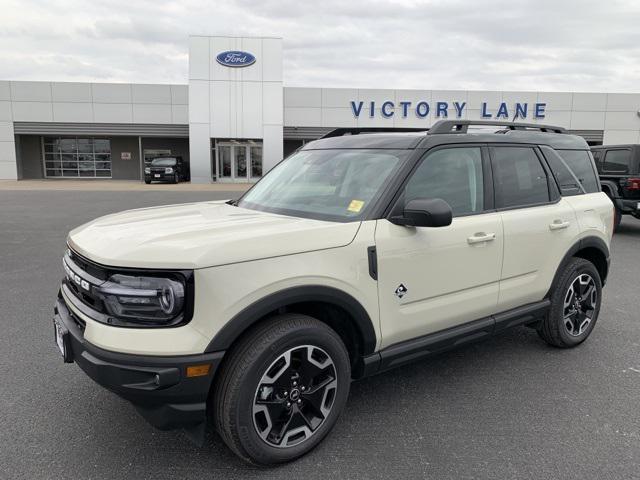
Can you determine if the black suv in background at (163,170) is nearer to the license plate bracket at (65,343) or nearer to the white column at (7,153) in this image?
the white column at (7,153)

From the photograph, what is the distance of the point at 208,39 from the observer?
29156mm

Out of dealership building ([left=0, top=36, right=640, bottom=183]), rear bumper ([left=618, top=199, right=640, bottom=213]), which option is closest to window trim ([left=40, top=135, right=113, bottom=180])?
dealership building ([left=0, top=36, right=640, bottom=183])

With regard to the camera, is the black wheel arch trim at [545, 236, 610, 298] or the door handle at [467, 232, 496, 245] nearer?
the door handle at [467, 232, 496, 245]

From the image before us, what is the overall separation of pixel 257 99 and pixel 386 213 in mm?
28473

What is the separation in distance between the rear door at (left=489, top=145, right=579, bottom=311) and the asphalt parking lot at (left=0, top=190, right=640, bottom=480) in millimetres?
660

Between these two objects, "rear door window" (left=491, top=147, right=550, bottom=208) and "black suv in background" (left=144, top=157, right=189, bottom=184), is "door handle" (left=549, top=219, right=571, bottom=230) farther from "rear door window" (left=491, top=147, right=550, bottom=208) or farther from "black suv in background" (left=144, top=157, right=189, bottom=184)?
"black suv in background" (left=144, top=157, right=189, bottom=184)

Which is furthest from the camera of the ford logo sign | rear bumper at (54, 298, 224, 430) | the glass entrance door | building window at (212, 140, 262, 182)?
the glass entrance door

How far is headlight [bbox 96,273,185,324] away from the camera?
2238 millimetres

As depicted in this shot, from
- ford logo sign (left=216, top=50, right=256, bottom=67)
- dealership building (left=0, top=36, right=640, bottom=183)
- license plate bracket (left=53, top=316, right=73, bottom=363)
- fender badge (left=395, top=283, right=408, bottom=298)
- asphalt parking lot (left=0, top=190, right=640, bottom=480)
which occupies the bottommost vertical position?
asphalt parking lot (left=0, top=190, right=640, bottom=480)

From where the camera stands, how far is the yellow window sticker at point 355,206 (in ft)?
9.73

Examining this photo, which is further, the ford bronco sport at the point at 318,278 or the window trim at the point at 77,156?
the window trim at the point at 77,156

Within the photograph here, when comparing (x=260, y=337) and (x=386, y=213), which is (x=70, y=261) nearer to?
(x=260, y=337)

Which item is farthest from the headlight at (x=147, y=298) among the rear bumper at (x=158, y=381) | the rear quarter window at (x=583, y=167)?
the rear quarter window at (x=583, y=167)

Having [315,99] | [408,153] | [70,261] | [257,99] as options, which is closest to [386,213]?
[408,153]
